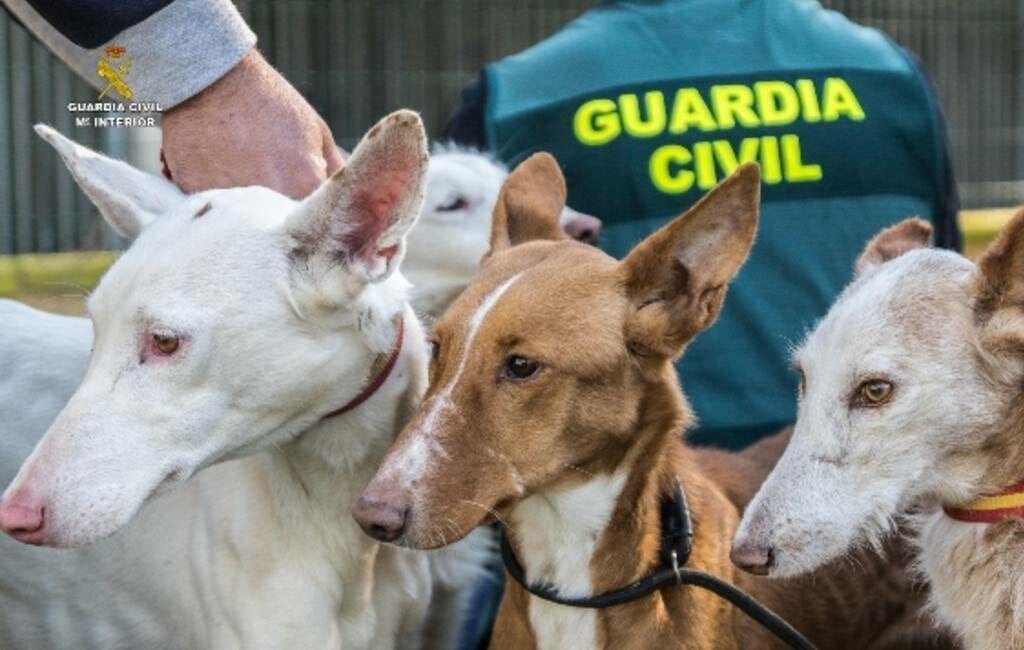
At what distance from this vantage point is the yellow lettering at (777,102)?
5.74 m

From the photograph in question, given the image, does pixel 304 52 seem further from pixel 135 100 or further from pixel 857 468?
pixel 857 468

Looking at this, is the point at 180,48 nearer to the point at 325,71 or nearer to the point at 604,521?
the point at 604,521

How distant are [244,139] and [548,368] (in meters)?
1.07

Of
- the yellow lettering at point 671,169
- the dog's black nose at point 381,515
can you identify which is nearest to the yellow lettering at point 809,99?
the yellow lettering at point 671,169

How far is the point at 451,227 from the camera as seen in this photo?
575 centimetres

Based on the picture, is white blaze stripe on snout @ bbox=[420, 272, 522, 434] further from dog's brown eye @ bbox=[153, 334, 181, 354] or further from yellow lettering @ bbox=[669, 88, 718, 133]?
yellow lettering @ bbox=[669, 88, 718, 133]

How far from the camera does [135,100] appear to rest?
4.69 m

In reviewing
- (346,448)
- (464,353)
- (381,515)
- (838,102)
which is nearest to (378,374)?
(346,448)

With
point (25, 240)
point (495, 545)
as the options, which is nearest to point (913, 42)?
point (25, 240)

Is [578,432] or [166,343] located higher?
[166,343]

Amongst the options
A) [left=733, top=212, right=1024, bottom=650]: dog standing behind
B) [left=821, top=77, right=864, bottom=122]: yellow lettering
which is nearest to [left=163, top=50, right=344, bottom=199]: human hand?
[left=733, top=212, right=1024, bottom=650]: dog standing behind

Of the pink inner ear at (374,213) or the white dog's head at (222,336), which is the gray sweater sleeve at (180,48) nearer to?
the white dog's head at (222,336)

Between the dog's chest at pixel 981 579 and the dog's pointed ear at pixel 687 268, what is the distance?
0.66 meters

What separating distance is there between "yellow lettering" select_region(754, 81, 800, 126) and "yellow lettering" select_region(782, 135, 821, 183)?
0.20 ft
